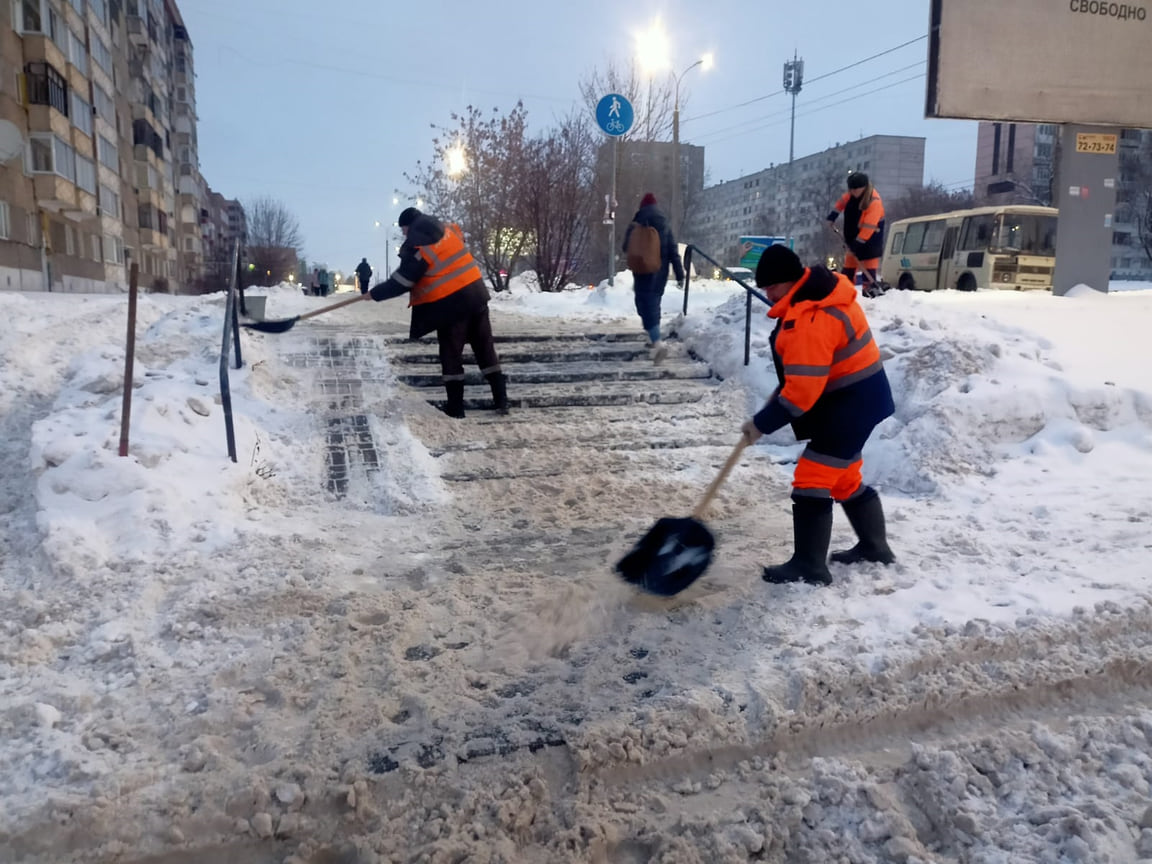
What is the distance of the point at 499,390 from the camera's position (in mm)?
6863

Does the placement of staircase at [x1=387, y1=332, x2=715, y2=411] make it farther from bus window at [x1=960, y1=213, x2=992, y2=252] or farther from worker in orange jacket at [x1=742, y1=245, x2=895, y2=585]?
bus window at [x1=960, y1=213, x2=992, y2=252]

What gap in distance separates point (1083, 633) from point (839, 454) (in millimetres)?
1157

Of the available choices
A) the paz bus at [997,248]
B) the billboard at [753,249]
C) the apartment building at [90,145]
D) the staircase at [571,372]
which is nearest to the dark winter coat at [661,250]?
the staircase at [571,372]

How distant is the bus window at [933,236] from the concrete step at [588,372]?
42.1 feet

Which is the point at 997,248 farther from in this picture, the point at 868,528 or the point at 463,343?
the point at 868,528

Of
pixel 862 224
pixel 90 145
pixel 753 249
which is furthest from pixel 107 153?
pixel 862 224

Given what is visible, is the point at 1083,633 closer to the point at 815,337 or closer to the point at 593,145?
the point at 815,337

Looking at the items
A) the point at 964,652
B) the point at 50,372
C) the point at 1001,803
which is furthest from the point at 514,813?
the point at 50,372

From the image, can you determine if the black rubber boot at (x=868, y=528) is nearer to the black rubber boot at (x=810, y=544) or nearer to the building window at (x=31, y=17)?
the black rubber boot at (x=810, y=544)

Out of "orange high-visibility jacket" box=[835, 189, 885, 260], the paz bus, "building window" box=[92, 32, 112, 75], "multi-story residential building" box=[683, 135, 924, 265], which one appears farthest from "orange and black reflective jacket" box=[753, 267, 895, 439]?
"multi-story residential building" box=[683, 135, 924, 265]

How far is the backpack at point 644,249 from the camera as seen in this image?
26.8 feet

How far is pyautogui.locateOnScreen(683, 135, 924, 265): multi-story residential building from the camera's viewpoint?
5244cm

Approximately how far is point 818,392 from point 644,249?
496 centimetres

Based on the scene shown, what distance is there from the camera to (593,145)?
20.5 metres
